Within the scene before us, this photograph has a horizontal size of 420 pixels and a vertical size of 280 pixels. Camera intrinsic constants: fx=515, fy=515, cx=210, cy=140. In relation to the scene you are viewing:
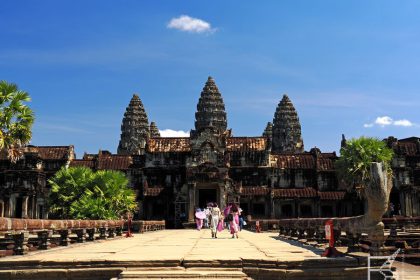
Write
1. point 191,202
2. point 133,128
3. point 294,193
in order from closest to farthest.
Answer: point 191,202
point 294,193
point 133,128

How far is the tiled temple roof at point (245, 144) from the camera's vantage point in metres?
55.2

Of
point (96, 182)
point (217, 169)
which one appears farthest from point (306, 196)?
point (96, 182)

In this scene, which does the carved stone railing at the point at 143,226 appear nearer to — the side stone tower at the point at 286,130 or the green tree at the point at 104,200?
the green tree at the point at 104,200

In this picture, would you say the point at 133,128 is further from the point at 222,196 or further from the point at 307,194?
the point at 307,194

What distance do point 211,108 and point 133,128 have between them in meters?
16.0

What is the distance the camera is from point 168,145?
5628 centimetres

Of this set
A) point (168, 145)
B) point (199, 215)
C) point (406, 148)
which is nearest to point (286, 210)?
point (168, 145)

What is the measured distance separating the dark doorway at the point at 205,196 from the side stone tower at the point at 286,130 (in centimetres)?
3744

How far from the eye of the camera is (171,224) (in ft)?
171

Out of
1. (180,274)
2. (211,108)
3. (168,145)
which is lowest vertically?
(180,274)

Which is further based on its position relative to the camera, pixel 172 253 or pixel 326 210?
pixel 326 210

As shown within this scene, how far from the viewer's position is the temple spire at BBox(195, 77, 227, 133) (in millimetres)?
79438

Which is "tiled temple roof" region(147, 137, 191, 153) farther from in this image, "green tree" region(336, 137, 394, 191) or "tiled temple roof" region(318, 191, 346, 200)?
"green tree" region(336, 137, 394, 191)

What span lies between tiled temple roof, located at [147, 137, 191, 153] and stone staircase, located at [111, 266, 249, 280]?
44843 millimetres
